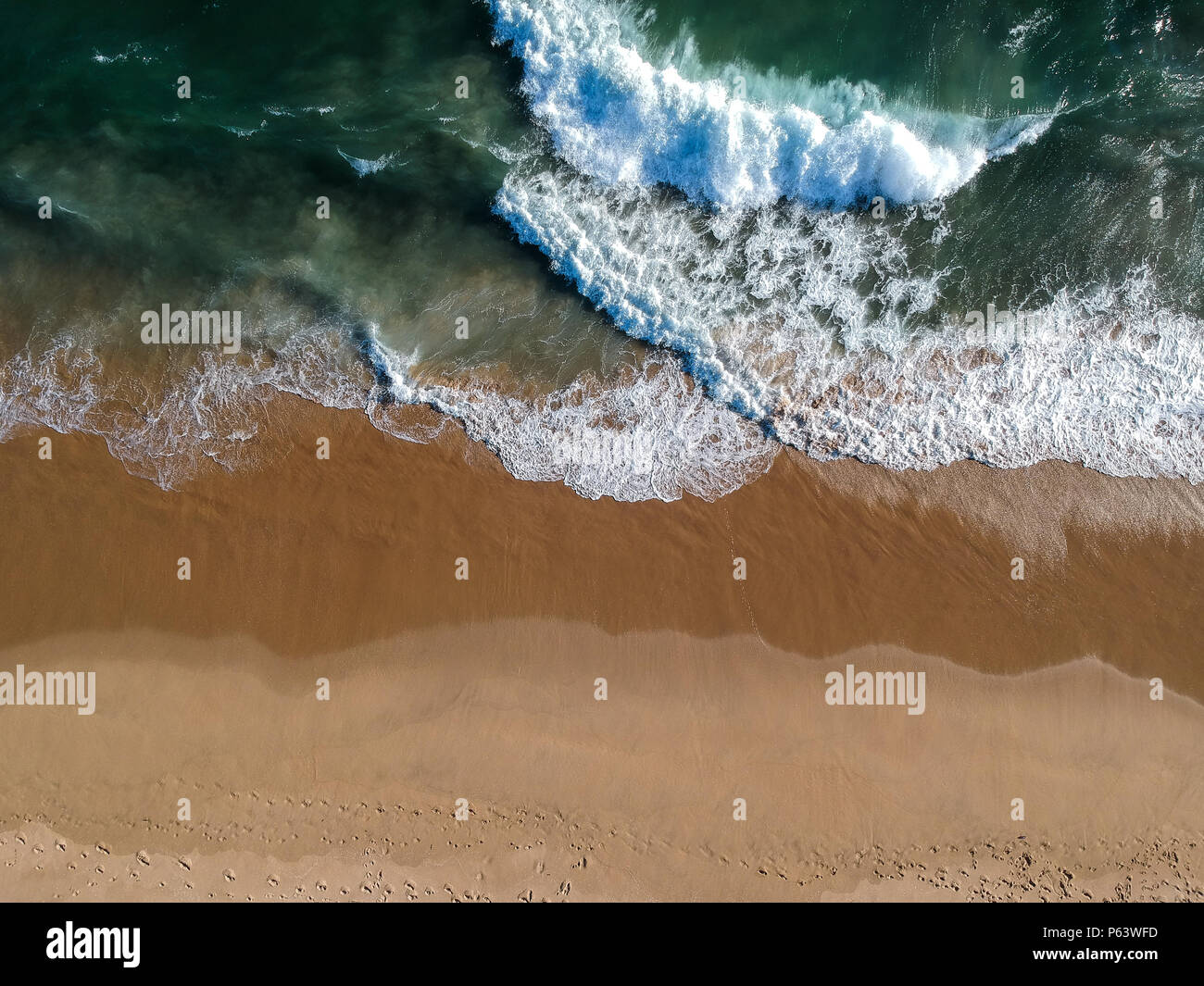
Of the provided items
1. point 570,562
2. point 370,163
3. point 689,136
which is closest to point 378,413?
point 570,562

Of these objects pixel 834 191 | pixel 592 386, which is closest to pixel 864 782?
pixel 592 386

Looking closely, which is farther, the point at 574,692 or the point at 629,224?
the point at 629,224

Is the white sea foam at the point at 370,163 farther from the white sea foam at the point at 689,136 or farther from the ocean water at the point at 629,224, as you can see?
the white sea foam at the point at 689,136

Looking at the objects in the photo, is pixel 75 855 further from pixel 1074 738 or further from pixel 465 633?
pixel 1074 738

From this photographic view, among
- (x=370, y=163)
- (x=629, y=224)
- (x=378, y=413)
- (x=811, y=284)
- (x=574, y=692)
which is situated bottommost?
(x=574, y=692)

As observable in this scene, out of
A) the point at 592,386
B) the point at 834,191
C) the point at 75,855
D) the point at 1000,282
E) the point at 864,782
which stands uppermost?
the point at 834,191

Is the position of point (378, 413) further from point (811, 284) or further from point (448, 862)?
point (811, 284)
